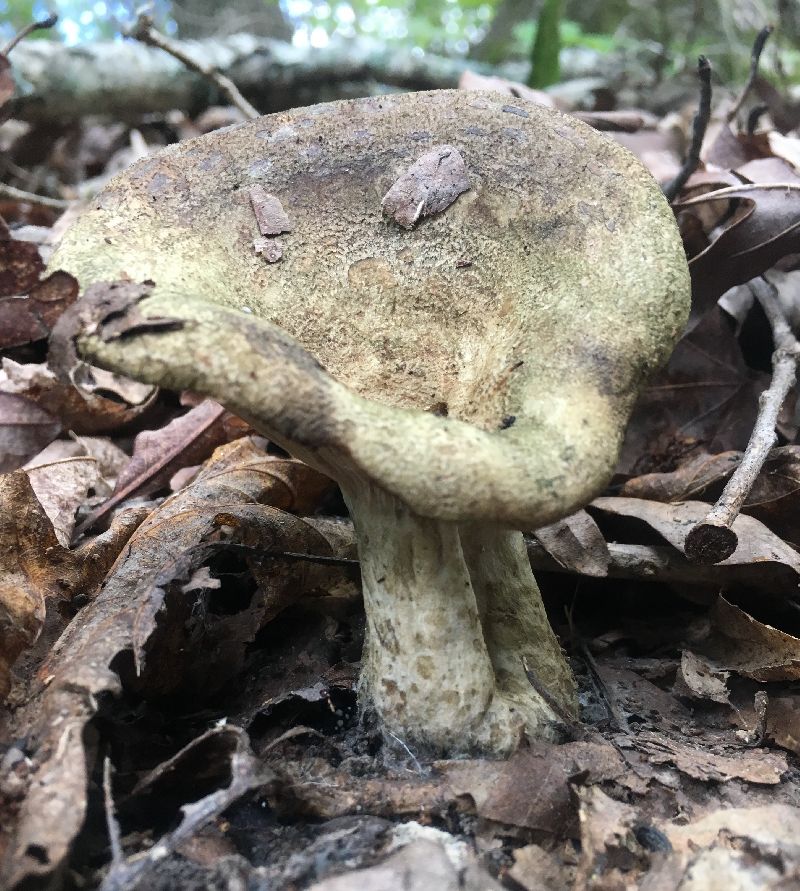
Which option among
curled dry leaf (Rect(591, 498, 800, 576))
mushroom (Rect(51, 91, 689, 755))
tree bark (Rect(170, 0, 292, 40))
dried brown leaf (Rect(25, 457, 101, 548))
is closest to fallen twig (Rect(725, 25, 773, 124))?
mushroom (Rect(51, 91, 689, 755))

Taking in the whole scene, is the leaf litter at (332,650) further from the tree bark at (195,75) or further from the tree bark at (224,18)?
the tree bark at (224,18)

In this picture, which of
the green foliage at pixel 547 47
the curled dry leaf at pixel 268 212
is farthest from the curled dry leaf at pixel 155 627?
the green foliage at pixel 547 47

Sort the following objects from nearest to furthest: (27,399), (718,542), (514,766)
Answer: (514,766)
(718,542)
(27,399)

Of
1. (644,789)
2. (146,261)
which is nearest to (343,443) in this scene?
(146,261)

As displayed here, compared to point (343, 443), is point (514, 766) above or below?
below

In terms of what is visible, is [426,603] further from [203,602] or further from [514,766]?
[203,602]

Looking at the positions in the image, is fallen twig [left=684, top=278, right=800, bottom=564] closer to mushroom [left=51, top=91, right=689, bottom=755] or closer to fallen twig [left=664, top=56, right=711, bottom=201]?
mushroom [left=51, top=91, right=689, bottom=755]
